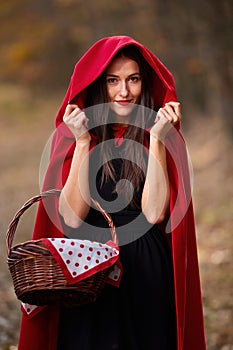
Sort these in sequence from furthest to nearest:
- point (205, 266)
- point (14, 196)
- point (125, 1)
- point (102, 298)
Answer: point (125, 1) < point (14, 196) < point (205, 266) < point (102, 298)

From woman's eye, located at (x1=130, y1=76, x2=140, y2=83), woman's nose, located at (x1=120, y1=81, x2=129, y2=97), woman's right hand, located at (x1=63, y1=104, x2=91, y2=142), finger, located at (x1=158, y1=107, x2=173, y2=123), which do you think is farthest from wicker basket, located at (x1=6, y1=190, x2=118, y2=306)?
woman's eye, located at (x1=130, y1=76, x2=140, y2=83)

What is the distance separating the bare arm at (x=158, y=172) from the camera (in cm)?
287

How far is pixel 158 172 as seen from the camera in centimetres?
287

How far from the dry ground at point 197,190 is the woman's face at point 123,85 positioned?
2379 mm

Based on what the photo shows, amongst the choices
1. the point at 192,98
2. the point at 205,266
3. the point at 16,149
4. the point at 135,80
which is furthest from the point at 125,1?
the point at 135,80

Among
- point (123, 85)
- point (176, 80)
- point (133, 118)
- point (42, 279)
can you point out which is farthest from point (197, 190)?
point (42, 279)

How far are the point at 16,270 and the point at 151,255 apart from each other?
66 centimetres

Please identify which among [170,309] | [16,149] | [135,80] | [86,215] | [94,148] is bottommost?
[170,309]

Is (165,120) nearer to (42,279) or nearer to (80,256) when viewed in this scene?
(80,256)

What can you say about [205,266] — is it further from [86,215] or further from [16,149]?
[16,149]

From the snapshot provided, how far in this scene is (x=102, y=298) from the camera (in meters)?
2.81

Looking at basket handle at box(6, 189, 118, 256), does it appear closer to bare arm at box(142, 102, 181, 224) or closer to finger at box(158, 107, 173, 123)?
bare arm at box(142, 102, 181, 224)

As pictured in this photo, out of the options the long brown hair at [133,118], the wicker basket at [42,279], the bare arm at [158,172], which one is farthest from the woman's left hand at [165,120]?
the wicker basket at [42,279]

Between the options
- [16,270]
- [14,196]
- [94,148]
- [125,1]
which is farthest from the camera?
[125,1]
